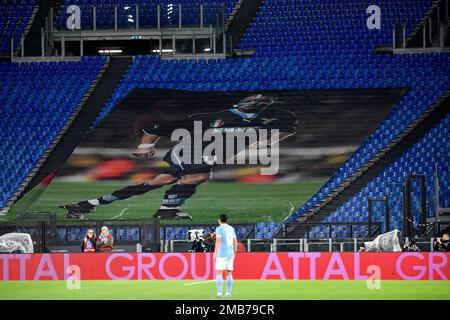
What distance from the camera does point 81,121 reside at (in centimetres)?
4019

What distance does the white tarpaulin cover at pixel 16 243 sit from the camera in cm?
2973

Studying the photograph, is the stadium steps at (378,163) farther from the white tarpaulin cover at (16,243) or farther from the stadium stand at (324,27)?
→ the white tarpaulin cover at (16,243)

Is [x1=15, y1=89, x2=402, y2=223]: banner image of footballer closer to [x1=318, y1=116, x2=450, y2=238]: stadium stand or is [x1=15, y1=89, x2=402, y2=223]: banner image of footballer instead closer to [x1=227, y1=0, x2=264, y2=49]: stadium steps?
[x1=318, y1=116, x2=450, y2=238]: stadium stand

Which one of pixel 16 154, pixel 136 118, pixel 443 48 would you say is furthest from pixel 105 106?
pixel 443 48

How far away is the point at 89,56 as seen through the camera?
1663 inches

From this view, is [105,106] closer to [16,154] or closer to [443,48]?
[16,154]

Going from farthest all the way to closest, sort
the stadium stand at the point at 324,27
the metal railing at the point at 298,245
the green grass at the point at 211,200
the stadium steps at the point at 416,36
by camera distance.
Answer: the stadium stand at the point at 324,27, the stadium steps at the point at 416,36, the green grass at the point at 211,200, the metal railing at the point at 298,245

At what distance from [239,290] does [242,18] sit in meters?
22.7

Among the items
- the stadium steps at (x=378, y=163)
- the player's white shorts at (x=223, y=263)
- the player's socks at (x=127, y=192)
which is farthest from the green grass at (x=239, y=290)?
the player's socks at (x=127, y=192)

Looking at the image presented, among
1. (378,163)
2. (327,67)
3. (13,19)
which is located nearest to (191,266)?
(378,163)

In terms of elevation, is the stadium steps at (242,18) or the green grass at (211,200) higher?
the stadium steps at (242,18)

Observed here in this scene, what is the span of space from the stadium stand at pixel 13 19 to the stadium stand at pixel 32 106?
1006 millimetres
